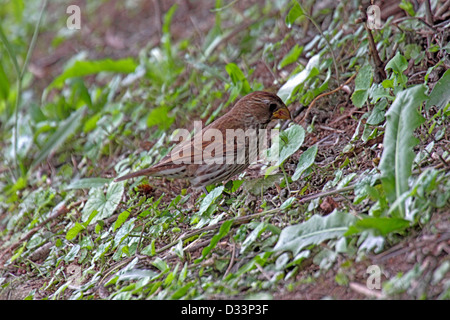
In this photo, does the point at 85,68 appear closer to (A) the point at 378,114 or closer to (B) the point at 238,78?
(B) the point at 238,78

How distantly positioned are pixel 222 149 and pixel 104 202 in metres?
1.13

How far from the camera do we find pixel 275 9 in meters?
7.40

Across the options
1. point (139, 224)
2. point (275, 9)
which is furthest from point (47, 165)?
point (275, 9)

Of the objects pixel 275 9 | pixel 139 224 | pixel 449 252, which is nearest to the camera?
pixel 449 252

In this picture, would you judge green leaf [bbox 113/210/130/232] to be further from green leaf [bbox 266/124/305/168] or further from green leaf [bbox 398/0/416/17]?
green leaf [bbox 398/0/416/17]

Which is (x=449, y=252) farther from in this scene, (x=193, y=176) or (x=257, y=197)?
(x=193, y=176)

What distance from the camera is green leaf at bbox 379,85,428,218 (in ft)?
10.3

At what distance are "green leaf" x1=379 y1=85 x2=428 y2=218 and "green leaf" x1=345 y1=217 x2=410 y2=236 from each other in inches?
8.1

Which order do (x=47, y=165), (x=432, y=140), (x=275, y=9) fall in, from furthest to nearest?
(x=275, y=9), (x=47, y=165), (x=432, y=140)

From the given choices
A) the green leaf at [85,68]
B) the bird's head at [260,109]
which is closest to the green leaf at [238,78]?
the bird's head at [260,109]

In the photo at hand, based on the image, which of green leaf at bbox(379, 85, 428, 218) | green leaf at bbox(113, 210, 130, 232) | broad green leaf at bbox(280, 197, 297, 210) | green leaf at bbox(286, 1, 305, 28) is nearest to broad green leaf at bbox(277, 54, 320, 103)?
green leaf at bbox(286, 1, 305, 28)

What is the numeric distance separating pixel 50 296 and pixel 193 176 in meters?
1.49

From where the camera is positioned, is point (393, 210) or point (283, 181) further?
point (283, 181)

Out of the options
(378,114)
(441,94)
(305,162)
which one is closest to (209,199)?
(305,162)
